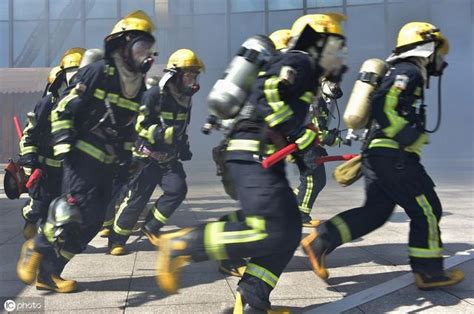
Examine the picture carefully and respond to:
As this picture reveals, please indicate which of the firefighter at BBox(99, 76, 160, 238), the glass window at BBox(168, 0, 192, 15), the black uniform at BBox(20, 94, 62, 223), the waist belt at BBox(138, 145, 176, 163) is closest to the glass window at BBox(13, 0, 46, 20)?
the glass window at BBox(168, 0, 192, 15)

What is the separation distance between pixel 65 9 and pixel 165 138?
18.7 metres

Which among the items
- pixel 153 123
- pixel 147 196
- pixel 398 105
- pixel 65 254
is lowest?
pixel 65 254

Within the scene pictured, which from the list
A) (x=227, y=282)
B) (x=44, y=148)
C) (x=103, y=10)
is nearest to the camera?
(x=227, y=282)

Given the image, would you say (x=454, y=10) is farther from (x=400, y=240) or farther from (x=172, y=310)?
(x=172, y=310)

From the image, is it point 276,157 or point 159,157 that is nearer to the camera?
point 276,157

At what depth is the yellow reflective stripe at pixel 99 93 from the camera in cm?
327

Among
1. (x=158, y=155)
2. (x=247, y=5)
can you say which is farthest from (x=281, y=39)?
(x=247, y=5)

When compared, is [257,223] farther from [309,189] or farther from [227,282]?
[309,189]

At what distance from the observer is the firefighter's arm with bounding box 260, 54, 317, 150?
248cm

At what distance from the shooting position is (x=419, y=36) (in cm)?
322

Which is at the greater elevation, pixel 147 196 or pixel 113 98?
pixel 113 98

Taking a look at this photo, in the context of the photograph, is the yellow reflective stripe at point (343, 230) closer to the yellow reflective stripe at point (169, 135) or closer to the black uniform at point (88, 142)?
the black uniform at point (88, 142)

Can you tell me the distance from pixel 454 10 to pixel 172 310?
699 inches

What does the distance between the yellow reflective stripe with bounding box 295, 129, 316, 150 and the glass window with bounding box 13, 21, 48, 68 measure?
19.5 m
